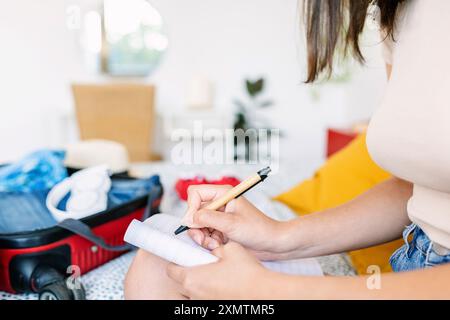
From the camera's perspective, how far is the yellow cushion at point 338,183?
95 cm

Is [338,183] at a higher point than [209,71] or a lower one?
lower

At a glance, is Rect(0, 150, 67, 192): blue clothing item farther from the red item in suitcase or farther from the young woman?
the young woman

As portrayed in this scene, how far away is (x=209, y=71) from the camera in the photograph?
278 centimetres

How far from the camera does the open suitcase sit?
582 mm

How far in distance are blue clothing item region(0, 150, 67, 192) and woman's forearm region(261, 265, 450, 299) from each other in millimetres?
554

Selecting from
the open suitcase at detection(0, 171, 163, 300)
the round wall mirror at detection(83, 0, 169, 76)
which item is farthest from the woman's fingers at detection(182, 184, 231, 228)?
the round wall mirror at detection(83, 0, 169, 76)

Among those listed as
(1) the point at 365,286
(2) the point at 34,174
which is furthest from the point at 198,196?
(2) the point at 34,174

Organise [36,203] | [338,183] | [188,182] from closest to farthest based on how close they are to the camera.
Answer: [36,203] → [188,182] → [338,183]

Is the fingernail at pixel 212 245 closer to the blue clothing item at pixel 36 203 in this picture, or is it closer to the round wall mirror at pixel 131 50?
the blue clothing item at pixel 36 203

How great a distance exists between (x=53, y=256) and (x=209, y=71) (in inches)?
89.2

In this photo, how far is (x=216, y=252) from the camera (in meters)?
0.42

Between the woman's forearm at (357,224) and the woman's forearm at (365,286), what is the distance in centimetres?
16

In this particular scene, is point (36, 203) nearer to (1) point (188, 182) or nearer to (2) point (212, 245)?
(1) point (188, 182)
